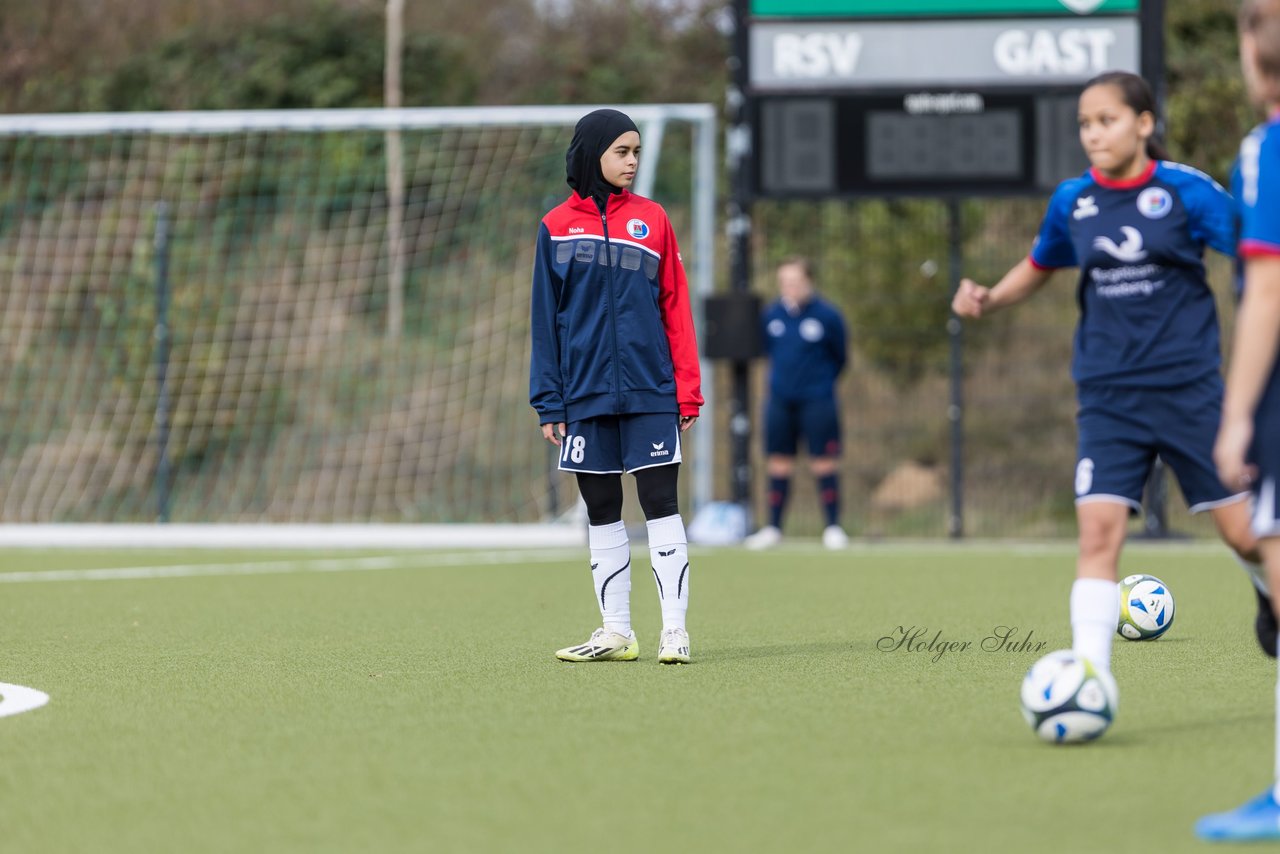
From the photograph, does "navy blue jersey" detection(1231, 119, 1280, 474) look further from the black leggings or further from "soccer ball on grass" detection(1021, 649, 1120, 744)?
the black leggings

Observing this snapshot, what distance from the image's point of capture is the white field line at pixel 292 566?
32.1 ft

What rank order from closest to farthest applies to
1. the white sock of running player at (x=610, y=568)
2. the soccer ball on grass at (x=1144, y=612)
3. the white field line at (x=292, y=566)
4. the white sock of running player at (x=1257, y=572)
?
the white sock of running player at (x=1257, y=572)
the white sock of running player at (x=610, y=568)
the soccer ball on grass at (x=1144, y=612)
the white field line at (x=292, y=566)

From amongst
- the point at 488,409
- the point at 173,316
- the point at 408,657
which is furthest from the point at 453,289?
the point at 408,657

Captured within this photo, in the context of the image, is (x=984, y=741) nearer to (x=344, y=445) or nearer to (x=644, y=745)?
(x=644, y=745)

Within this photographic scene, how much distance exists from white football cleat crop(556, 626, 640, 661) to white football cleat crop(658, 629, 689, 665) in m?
0.18

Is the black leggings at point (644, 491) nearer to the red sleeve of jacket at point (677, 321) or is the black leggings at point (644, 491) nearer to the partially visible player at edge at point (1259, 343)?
the red sleeve of jacket at point (677, 321)

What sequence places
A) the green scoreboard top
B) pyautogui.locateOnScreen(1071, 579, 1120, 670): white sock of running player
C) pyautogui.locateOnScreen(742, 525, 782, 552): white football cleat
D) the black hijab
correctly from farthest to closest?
pyautogui.locateOnScreen(742, 525, 782, 552): white football cleat, the green scoreboard top, the black hijab, pyautogui.locateOnScreen(1071, 579, 1120, 670): white sock of running player

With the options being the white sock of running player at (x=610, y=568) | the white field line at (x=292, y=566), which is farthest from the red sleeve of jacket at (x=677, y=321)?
the white field line at (x=292, y=566)

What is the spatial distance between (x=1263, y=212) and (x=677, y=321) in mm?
2832

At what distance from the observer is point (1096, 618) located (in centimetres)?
437

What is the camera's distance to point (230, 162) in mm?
19031

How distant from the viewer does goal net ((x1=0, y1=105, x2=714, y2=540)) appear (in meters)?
14.4

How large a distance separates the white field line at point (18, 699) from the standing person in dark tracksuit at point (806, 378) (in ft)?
23.4

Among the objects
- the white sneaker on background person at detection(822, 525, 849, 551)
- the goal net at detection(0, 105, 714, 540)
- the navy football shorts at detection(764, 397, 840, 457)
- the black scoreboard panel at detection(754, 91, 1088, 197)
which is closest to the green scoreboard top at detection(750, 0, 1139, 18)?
the black scoreboard panel at detection(754, 91, 1088, 197)
